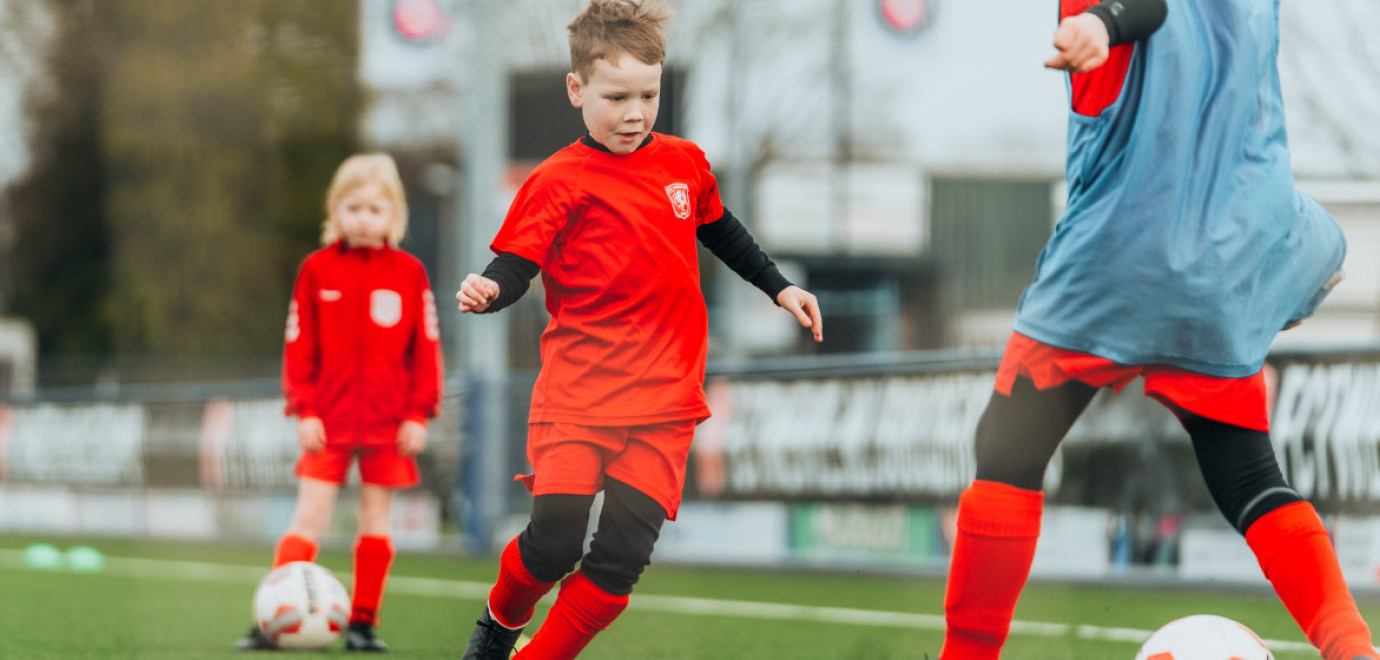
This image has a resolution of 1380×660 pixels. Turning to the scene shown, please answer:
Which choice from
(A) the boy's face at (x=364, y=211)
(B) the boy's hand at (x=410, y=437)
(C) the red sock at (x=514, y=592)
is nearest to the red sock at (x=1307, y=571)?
(C) the red sock at (x=514, y=592)

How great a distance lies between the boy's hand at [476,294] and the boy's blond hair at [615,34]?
56cm

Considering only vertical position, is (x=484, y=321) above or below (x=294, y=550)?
above

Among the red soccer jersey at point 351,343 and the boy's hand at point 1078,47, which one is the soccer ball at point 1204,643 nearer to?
the boy's hand at point 1078,47

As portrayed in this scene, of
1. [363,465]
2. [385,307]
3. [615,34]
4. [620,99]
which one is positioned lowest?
[363,465]

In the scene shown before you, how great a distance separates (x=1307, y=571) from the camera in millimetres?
3262

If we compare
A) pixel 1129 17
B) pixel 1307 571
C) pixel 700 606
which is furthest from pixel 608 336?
pixel 700 606

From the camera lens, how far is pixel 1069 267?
10.6ft

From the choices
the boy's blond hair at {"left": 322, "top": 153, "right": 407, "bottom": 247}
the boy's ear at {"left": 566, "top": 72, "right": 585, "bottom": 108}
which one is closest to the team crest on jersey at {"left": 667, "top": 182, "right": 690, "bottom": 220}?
the boy's ear at {"left": 566, "top": 72, "right": 585, "bottom": 108}

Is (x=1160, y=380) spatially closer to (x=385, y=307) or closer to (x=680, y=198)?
(x=680, y=198)

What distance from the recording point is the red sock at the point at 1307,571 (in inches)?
127

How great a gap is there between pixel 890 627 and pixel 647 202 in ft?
11.1

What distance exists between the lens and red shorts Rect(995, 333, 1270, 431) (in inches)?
128

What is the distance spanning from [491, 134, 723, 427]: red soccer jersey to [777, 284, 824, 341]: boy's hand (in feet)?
0.80

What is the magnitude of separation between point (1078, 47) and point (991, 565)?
1.08m
